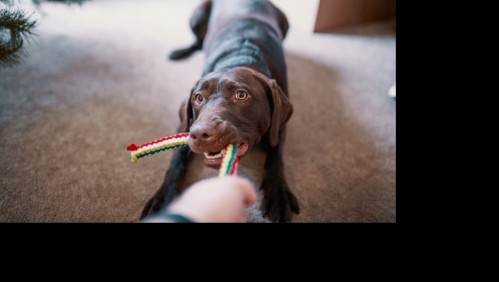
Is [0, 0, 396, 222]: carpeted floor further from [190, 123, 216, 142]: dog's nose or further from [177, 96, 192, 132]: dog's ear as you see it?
[190, 123, 216, 142]: dog's nose

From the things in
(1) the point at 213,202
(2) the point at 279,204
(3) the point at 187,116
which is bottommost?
(2) the point at 279,204

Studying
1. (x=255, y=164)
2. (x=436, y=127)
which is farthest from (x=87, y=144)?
(x=436, y=127)

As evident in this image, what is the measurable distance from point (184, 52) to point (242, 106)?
158 centimetres

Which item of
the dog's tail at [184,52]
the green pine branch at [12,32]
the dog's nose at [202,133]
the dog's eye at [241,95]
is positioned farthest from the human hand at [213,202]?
the dog's tail at [184,52]

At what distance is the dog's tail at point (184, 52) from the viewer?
2.70 metres

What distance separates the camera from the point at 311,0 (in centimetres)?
308

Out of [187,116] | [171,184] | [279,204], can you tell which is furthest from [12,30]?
[279,204]

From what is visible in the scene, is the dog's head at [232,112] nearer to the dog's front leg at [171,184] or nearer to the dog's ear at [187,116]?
the dog's ear at [187,116]

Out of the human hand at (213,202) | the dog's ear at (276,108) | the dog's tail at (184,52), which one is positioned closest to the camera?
the human hand at (213,202)

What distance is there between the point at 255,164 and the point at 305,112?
25.6 inches

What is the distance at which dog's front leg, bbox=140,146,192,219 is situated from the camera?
155cm

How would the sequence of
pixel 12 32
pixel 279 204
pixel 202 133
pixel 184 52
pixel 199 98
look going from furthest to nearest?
pixel 184 52
pixel 279 204
pixel 199 98
pixel 12 32
pixel 202 133

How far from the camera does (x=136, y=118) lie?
82.4 inches

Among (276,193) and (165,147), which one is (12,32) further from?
(276,193)
